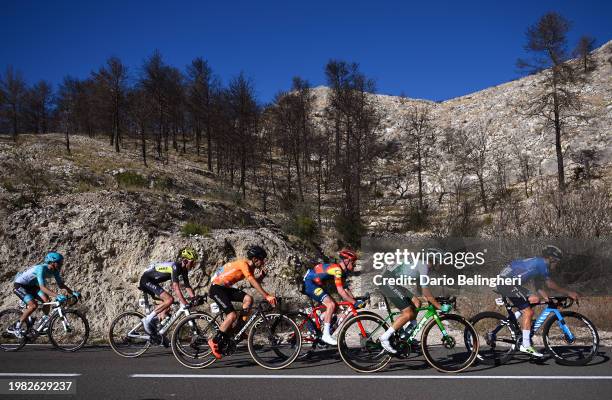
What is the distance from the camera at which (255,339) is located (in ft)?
22.0

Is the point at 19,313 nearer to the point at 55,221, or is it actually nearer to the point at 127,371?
the point at 127,371

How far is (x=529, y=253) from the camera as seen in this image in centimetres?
1419

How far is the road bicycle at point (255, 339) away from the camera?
22.0 feet

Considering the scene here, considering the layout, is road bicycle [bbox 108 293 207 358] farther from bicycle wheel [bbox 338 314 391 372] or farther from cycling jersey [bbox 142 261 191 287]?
bicycle wheel [bbox 338 314 391 372]

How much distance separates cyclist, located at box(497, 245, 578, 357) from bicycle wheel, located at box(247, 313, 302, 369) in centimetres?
351

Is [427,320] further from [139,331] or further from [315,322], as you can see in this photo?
[139,331]

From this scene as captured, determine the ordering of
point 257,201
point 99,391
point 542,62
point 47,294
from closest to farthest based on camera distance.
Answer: point 99,391 < point 47,294 < point 542,62 < point 257,201

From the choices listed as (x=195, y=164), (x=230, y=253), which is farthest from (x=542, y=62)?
(x=195, y=164)

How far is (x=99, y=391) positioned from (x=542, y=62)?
26.3m

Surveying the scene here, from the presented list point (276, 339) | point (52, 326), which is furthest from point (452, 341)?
point (52, 326)

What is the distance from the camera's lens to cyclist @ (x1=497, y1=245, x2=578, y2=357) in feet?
21.4

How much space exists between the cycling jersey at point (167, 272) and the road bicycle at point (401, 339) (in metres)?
3.05

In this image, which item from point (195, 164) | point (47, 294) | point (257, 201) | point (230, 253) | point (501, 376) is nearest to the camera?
point (501, 376)

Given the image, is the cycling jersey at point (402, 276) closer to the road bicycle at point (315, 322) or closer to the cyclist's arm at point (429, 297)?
the cyclist's arm at point (429, 297)
